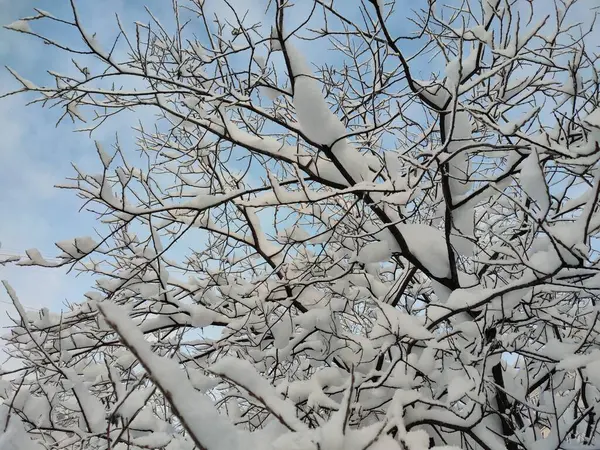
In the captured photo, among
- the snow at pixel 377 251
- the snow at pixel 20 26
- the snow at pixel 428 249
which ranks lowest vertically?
the snow at pixel 428 249

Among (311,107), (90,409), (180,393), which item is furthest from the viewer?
(311,107)

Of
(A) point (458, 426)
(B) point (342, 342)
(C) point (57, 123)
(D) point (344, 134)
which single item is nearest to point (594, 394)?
(A) point (458, 426)

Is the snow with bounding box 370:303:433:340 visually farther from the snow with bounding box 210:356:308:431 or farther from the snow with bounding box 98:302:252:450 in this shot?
the snow with bounding box 98:302:252:450

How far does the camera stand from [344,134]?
2.26m

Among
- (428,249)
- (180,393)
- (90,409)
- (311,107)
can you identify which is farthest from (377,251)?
(180,393)

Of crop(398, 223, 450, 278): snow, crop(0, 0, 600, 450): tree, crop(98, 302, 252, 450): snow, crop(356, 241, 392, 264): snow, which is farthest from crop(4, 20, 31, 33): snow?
crop(398, 223, 450, 278): snow

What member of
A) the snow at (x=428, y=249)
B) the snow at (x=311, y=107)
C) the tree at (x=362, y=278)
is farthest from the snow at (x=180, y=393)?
the snow at (x=428, y=249)

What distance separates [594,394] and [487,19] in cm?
231

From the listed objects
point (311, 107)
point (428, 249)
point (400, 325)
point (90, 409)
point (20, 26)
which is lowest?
point (400, 325)

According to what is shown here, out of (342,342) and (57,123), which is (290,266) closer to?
(342,342)

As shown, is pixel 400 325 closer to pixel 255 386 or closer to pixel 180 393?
pixel 255 386

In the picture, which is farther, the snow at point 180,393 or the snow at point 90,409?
the snow at point 90,409

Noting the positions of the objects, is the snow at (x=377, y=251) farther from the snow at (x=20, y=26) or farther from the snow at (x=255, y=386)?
the snow at (x=20, y=26)

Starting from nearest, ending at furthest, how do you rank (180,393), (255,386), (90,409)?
(180,393) → (255,386) → (90,409)
